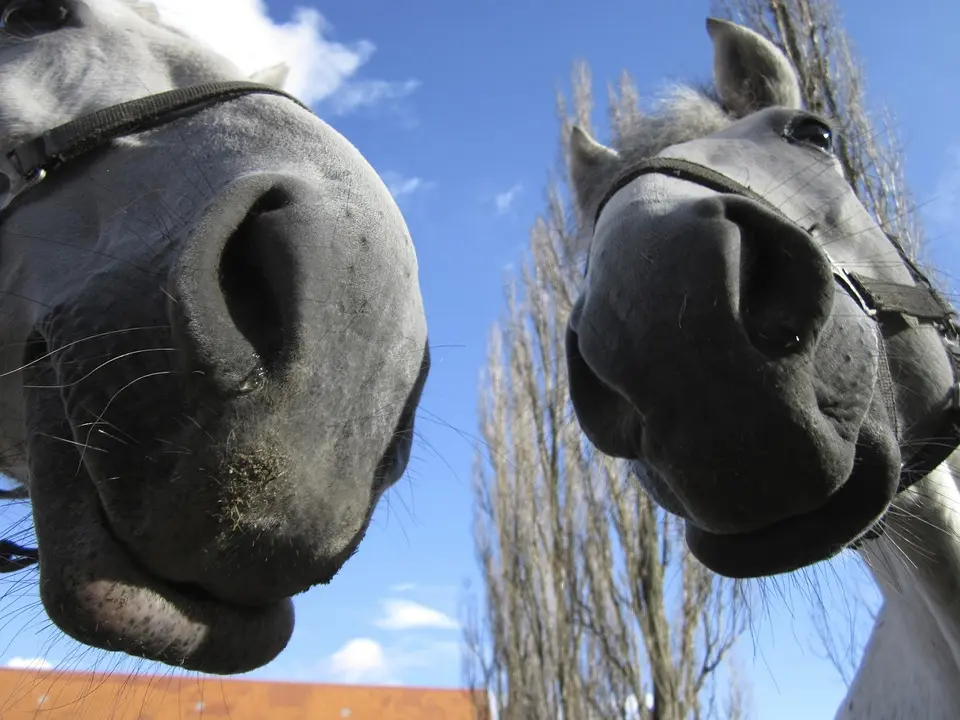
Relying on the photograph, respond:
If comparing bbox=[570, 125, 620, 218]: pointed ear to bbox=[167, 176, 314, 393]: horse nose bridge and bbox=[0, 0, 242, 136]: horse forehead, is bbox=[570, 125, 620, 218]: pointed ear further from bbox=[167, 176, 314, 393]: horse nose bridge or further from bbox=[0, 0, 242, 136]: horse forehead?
bbox=[167, 176, 314, 393]: horse nose bridge

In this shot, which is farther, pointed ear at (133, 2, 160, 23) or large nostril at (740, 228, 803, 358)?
pointed ear at (133, 2, 160, 23)

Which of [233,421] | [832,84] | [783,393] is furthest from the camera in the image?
[832,84]

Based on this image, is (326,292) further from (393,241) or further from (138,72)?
(138,72)

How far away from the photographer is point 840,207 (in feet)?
7.75

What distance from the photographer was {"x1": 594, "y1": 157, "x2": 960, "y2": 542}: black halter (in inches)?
81.4

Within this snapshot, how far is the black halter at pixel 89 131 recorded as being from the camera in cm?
149

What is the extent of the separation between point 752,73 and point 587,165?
71 centimetres

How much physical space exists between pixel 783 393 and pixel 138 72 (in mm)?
1555

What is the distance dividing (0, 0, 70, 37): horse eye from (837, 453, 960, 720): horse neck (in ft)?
8.47

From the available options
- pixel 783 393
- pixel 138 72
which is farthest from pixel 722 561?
pixel 138 72

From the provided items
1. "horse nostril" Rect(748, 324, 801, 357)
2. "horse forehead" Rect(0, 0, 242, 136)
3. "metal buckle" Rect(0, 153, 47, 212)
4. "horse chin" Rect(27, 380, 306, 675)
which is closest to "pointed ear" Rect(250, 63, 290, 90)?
"horse forehead" Rect(0, 0, 242, 136)

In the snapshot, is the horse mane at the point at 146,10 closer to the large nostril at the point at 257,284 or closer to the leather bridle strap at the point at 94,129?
the leather bridle strap at the point at 94,129

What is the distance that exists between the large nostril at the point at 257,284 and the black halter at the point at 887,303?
1.30 metres

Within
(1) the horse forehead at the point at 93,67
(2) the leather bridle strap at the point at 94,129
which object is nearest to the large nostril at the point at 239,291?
(2) the leather bridle strap at the point at 94,129
